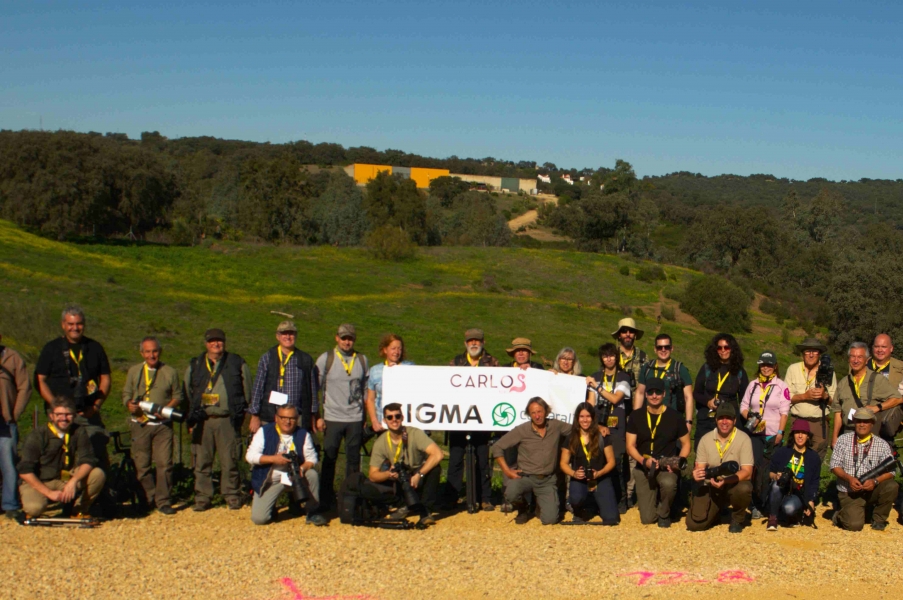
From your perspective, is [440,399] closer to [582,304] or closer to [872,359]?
[872,359]

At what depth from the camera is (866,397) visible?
31.0 ft

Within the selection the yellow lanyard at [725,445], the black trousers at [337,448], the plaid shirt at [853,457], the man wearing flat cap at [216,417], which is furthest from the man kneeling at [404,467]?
the plaid shirt at [853,457]

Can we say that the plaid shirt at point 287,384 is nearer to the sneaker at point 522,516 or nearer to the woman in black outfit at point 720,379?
the sneaker at point 522,516

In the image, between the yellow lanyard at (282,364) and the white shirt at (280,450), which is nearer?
the white shirt at (280,450)

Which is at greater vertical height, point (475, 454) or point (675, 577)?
point (475, 454)

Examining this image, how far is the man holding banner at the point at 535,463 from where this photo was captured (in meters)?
9.06

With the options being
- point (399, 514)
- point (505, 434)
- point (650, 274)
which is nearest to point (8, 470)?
point (399, 514)

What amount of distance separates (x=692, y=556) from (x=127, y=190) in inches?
2246

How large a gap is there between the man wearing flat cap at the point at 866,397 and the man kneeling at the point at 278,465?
5716mm

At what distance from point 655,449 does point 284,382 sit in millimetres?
4044

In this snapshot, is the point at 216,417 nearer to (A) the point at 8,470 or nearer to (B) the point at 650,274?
(A) the point at 8,470

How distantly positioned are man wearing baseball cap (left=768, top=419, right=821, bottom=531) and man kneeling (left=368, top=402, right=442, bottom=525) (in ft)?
11.6

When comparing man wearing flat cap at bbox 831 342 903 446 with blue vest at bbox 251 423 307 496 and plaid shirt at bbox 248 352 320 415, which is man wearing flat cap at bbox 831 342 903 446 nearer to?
blue vest at bbox 251 423 307 496

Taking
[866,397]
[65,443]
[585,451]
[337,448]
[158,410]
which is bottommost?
[337,448]
